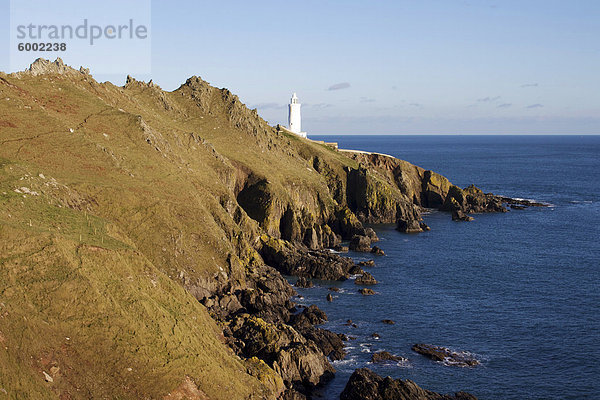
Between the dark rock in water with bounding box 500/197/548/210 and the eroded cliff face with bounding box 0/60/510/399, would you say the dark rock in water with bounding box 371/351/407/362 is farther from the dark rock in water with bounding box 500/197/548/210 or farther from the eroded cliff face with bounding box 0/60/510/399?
the dark rock in water with bounding box 500/197/548/210

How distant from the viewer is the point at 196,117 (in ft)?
495

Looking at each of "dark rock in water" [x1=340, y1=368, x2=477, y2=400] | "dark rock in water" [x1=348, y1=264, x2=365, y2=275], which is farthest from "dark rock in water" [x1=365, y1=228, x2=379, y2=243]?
"dark rock in water" [x1=340, y1=368, x2=477, y2=400]

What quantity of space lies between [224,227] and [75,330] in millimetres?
47794

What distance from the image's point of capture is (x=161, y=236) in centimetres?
7794

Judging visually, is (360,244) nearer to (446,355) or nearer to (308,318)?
(308,318)

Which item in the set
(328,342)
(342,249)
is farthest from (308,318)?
(342,249)

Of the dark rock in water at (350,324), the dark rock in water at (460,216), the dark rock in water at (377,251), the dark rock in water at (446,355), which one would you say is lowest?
the dark rock in water at (446,355)

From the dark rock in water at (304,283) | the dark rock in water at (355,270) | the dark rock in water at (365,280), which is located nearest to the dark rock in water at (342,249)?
the dark rock in water at (355,270)

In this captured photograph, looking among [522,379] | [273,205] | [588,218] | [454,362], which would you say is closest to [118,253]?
[454,362]

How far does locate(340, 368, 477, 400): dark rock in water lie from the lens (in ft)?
179

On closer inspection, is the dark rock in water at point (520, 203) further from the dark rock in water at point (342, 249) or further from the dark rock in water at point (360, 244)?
the dark rock in water at point (342, 249)

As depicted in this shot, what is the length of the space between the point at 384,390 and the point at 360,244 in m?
66.6

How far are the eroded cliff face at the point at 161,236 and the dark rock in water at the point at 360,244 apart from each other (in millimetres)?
911

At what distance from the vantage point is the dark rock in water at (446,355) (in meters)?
66.0
